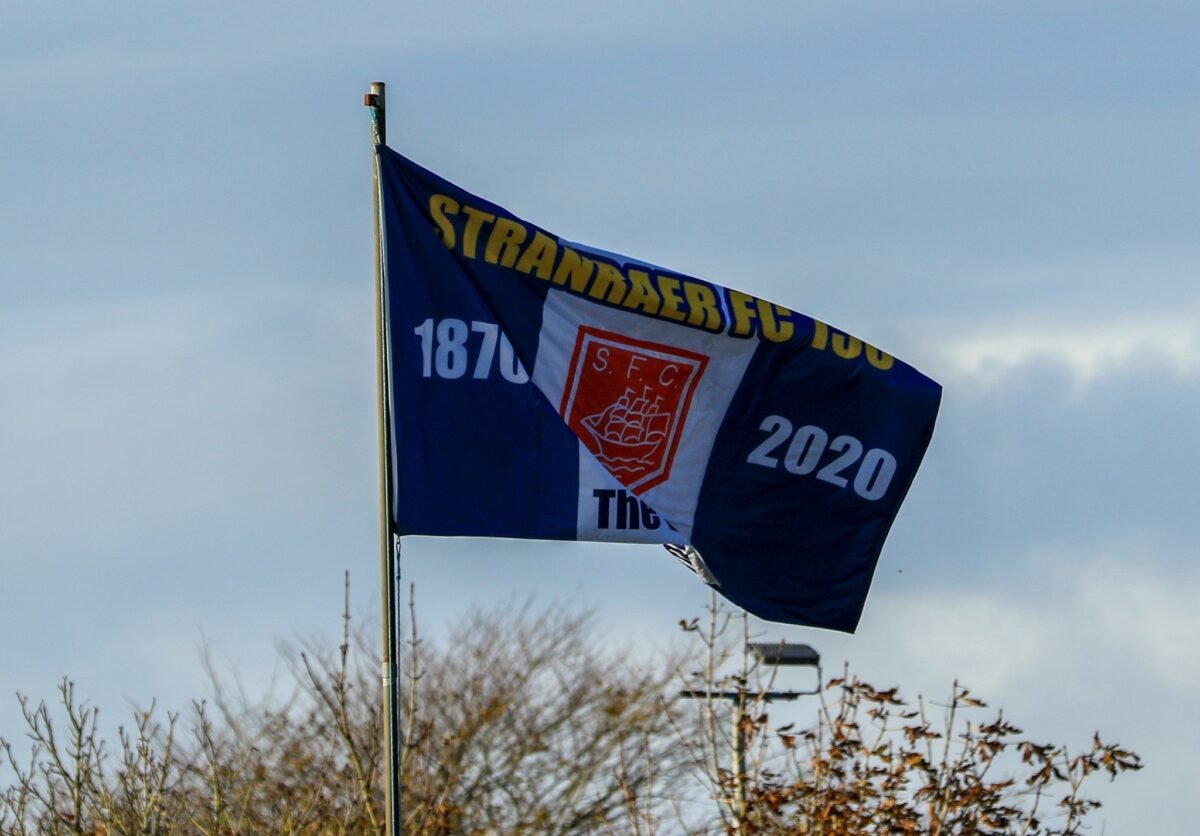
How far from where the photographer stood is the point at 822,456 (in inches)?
525

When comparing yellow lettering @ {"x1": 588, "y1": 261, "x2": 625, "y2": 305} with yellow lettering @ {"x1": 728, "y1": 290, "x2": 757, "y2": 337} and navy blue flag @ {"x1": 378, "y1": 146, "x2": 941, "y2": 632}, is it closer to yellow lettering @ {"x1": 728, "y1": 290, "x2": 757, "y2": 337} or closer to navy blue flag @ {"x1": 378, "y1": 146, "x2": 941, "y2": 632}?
navy blue flag @ {"x1": 378, "y1": 146, "x2": 941, "y2": 632}

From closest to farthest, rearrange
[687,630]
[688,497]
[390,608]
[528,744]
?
[390,608], [688,497], [687,630], [528,744]

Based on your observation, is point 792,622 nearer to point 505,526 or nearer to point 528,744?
point 505,526

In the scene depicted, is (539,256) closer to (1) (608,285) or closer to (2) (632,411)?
(1) (608,285)

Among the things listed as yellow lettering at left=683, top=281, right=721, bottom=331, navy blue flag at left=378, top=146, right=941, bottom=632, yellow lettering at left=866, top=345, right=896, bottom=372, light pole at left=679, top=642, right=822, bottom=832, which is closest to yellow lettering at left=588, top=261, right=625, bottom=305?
navy blue flag at left=378, top=146, right=941, bottom=632

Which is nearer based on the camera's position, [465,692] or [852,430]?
[852,430]

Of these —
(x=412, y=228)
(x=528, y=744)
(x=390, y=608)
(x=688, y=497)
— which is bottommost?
(x=390, y=608)

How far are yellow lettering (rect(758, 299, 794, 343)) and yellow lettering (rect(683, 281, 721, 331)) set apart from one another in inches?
10.7

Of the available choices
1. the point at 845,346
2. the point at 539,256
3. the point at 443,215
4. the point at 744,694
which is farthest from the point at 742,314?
the point at 744,694

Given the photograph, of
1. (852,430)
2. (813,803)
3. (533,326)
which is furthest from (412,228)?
(813,803)

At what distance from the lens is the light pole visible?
18844mm

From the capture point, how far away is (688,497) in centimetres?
1302

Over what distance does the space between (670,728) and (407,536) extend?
23.5 metres

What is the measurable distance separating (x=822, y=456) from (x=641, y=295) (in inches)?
53.3
